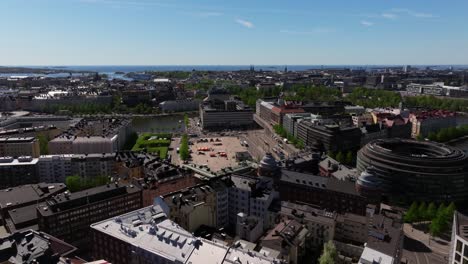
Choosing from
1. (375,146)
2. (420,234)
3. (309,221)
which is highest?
(375,146)

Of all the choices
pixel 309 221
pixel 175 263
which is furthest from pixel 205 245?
pixel 309 221

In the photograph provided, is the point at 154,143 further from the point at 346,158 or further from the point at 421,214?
the point at 421,214

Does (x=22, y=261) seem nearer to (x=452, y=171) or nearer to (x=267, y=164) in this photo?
(x=267, y=164)

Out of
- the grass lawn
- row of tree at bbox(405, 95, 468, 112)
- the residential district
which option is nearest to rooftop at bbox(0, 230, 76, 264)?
the residential district

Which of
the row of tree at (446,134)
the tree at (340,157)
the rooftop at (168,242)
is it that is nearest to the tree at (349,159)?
the tree at (340,157)

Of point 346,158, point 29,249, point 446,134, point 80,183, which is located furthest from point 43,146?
point 446,134

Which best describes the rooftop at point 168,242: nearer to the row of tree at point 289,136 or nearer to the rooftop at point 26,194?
the rooftop at point 26,194

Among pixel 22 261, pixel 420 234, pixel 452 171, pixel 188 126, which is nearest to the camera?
pixel 22 261
